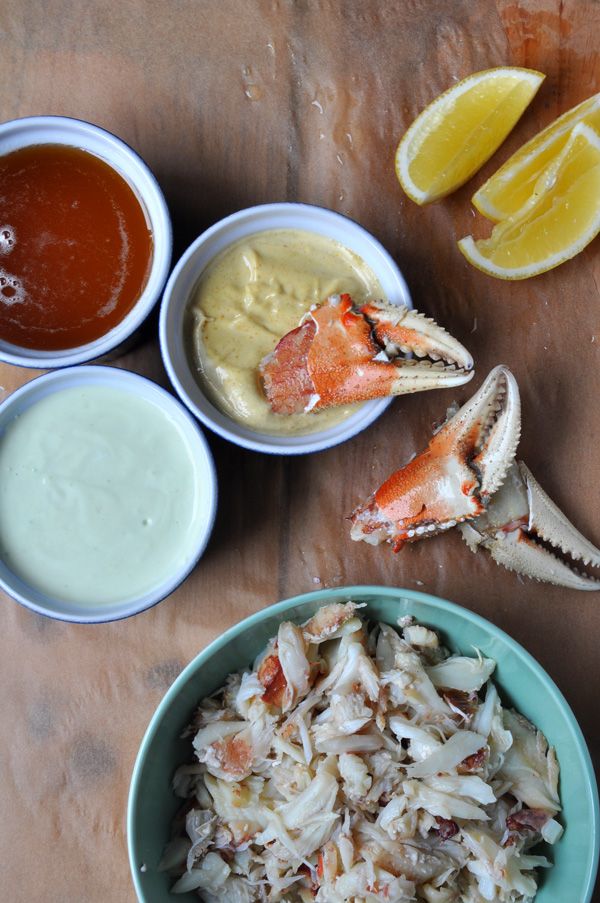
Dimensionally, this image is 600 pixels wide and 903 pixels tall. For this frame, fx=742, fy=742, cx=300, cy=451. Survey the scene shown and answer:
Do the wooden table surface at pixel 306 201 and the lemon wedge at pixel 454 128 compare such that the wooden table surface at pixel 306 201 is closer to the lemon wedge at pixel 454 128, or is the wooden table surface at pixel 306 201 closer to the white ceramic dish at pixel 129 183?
the lemon wedge at pixel 454 128

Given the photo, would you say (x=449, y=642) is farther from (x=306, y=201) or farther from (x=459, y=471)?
(x=306, y=201)

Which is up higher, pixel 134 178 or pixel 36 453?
pixel 134 178

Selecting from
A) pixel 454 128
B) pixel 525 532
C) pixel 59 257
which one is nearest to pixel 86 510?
pixel 59 257

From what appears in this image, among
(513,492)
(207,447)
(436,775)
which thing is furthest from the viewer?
(513,492)

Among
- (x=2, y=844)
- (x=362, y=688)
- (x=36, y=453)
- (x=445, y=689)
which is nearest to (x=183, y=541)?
(x=36, y=453)

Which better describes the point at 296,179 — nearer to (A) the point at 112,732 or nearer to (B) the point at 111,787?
(A) the point at 112,732

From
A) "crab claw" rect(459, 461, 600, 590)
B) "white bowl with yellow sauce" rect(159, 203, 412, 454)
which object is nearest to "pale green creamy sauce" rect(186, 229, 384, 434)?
"white bowl with yellow sauce" rect(159, 203, 412, 454)

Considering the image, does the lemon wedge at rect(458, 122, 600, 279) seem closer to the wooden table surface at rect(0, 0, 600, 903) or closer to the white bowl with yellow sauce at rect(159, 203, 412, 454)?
the wooden table surface at rect(0, 0, 600, 903)
